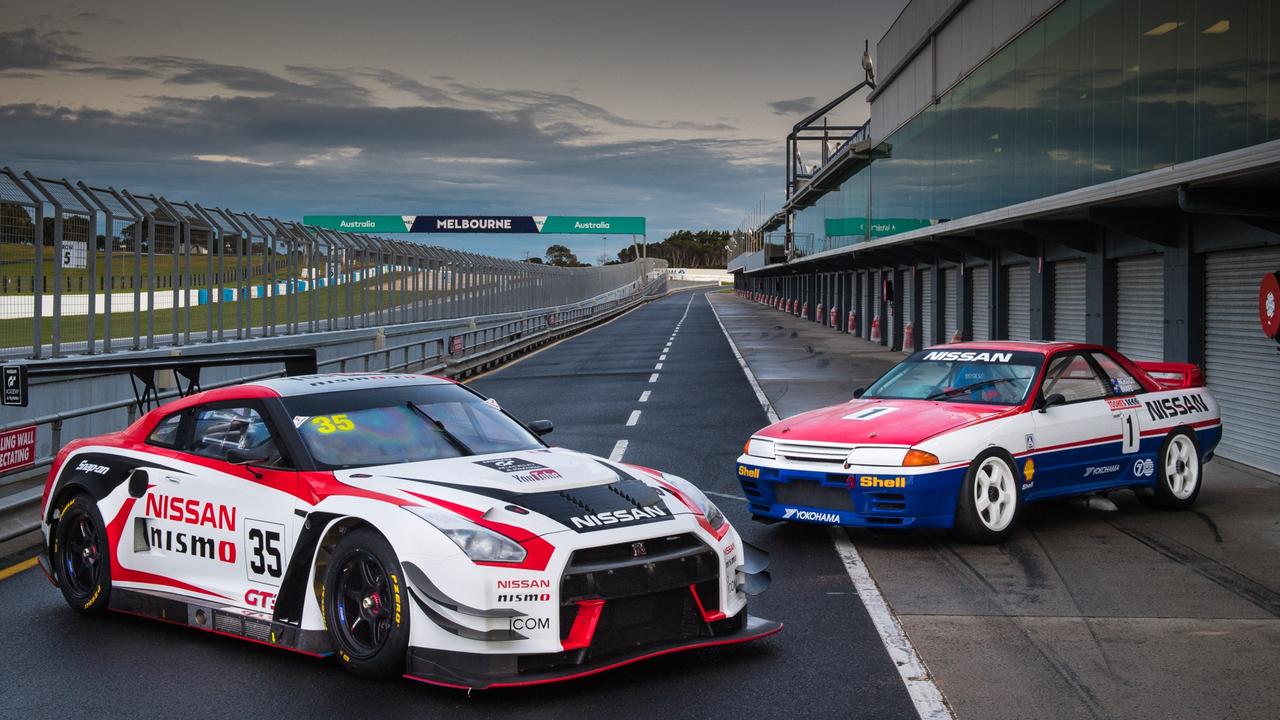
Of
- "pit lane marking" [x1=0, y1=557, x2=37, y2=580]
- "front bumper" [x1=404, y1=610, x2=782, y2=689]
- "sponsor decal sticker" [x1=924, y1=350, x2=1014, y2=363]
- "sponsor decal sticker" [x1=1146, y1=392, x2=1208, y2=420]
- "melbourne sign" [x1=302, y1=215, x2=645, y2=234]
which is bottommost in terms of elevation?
"pit lane marking" [x1=0, y1=557, x2=37, y2=580]

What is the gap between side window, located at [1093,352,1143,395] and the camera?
32.7ft

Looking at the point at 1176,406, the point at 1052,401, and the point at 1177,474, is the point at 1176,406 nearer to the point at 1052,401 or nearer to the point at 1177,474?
the point at 1177,474

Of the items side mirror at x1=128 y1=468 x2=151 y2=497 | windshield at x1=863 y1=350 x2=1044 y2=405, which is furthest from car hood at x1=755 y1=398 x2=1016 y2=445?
side mirror at x1=128 y1=468 x2=151 y2=497

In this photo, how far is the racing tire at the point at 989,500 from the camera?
8.35 metres

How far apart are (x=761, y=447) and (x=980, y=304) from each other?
2010cm

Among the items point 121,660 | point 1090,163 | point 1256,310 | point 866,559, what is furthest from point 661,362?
point 121,660

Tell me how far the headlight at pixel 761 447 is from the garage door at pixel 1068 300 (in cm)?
1203

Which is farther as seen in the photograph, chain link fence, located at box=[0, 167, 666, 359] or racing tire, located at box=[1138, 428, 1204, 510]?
chain link fence, located at box=[0, 167, 666, 359]

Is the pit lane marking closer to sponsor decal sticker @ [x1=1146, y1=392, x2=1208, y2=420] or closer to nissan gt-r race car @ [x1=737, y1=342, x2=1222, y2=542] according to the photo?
nissan gt-r race car @ [x1=737, y1=342, x2=1222, y2=542]

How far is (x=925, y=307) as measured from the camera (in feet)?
113

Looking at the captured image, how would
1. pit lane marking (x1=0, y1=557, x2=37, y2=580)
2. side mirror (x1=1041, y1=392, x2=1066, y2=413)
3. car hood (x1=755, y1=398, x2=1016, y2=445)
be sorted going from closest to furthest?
pit lane marking (x1=0, y1=557, x2=37, y2=580) → car hood (x1=755, y1=398, x2=1016, y2=445) → side mirror (x1=1041, y1=392, x2=1066, y2=413)

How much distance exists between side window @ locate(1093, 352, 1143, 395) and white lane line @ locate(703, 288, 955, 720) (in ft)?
9.00

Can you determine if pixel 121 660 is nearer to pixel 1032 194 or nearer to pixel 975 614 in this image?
pixel 975 614

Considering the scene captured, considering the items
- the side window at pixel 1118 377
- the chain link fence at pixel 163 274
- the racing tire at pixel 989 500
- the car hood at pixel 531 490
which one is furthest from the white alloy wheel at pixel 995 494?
the chain link fence at pixel 163 274
